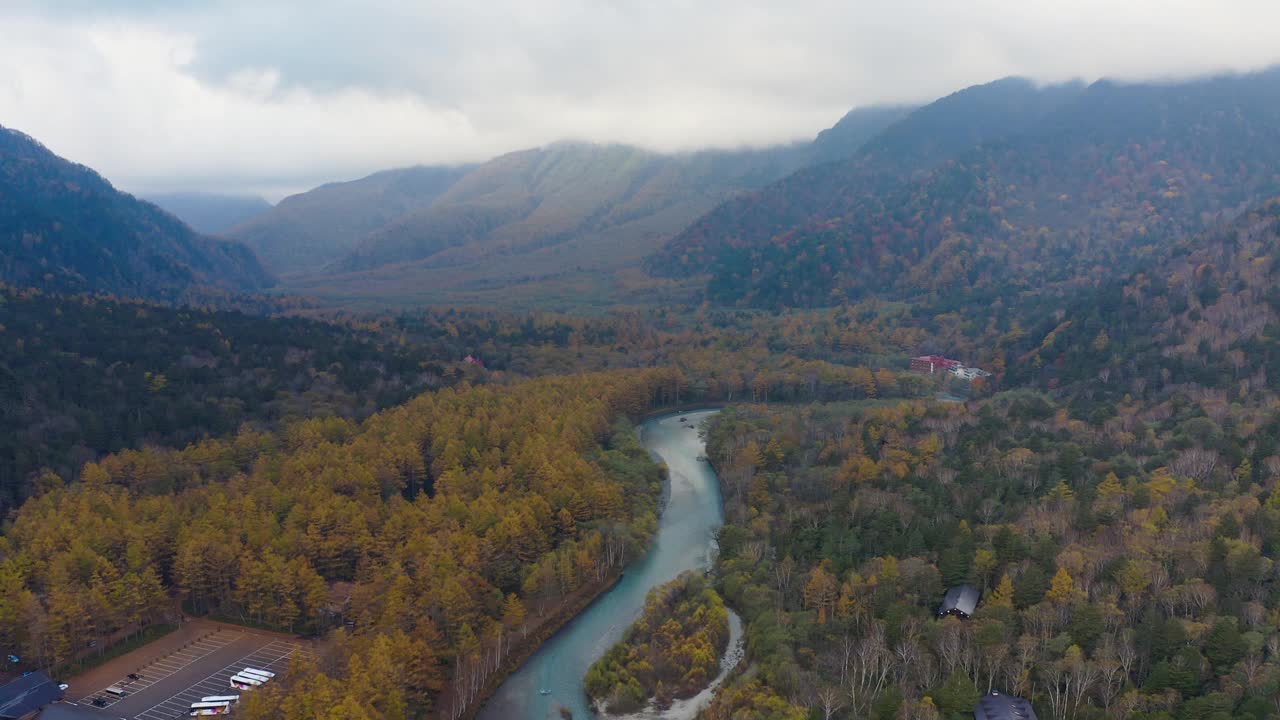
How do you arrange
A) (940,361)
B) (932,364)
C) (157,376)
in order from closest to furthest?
1. (157,376)
2. (932,364)
3. (940,361)

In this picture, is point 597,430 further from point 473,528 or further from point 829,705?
point 829,705

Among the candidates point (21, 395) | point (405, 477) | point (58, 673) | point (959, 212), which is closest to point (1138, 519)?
point (405, 477)

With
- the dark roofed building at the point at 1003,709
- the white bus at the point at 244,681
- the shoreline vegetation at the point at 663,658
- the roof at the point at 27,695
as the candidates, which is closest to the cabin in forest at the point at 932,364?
the shoreline vegetation at the point at 663,658

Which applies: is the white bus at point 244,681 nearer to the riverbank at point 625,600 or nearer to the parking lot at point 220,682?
the parking lot at point 220,682

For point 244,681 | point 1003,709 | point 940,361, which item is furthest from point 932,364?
point 244,681

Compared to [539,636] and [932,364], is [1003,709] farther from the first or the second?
[932,364]
